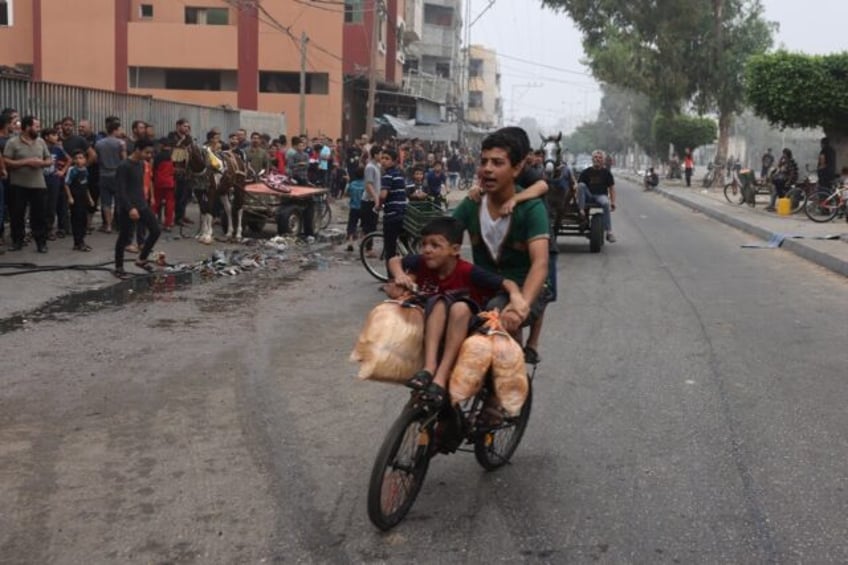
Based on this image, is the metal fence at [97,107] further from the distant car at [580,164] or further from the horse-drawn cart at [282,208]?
the distant car at [580,164]

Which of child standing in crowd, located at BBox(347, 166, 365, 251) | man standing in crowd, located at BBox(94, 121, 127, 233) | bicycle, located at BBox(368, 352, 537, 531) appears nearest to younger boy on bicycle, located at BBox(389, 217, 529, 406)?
bicycle, located at BBox(368, 352, 537, 531)

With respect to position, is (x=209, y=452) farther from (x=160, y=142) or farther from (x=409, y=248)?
(x=160, y=142)

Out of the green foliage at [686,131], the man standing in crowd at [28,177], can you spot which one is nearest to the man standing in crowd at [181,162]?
the man standing in crowd at [28,177]

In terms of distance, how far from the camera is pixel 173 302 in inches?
396

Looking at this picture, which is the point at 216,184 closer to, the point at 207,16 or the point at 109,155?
the point at 109,155

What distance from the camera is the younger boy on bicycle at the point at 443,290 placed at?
13.3 ft

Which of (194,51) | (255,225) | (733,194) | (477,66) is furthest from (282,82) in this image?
(477,66)

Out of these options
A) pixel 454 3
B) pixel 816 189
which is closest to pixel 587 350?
pixel 816 189

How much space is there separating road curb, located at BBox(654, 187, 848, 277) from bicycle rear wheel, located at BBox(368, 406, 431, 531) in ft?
36.1

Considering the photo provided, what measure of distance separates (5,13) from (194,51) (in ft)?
28.7

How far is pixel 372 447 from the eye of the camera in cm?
519

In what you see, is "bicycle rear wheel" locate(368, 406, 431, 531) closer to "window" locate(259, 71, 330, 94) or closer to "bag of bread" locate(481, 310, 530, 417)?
"bag of bread" locate(481, 310, 530, 417)

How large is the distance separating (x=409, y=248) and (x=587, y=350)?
4652 millimetres

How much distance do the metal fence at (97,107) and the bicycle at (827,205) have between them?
48.9 ft
